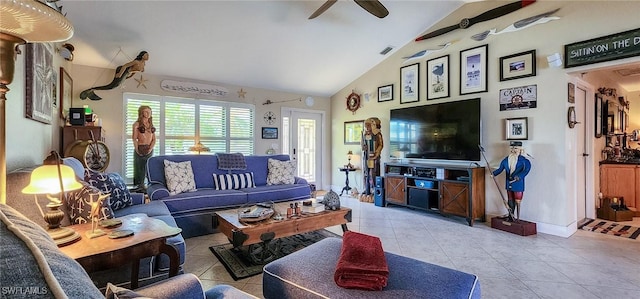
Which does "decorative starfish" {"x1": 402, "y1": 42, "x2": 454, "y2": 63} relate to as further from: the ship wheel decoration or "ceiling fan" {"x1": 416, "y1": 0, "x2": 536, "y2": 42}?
the ship wheel decoration

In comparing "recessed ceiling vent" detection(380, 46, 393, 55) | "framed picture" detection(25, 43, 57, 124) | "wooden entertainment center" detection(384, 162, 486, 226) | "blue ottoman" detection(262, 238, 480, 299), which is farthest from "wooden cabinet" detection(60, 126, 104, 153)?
"recessed ceiling vent" detection(380, 46, 393, 55)

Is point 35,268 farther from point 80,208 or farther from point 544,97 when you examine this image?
point 544,97

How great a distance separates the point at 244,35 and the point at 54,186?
3.31m

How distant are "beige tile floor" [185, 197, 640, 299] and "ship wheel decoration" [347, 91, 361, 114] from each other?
281 centimetres

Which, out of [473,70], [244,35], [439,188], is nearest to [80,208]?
[244,35]

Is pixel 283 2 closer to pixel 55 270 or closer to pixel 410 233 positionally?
pixel 410 233

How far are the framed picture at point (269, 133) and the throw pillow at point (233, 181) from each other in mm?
1702

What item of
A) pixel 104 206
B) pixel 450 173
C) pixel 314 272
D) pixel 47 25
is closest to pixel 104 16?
pixel 104 206

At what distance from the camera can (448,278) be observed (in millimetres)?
1473

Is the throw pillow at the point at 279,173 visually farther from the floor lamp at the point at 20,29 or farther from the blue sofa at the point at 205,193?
the floor lamp at the point at 20,29

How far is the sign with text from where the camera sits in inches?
144

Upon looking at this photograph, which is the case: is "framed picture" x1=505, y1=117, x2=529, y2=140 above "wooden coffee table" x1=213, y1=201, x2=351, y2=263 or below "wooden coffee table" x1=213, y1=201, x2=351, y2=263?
above

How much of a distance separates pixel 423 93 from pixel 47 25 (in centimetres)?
473

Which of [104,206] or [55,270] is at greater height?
[55,270]
